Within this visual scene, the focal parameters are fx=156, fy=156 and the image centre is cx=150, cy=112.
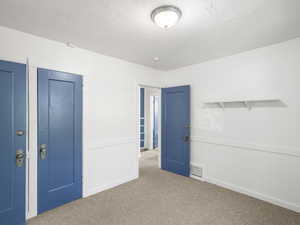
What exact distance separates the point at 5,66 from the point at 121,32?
1512 mm

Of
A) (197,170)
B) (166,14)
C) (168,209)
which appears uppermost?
(166,14)

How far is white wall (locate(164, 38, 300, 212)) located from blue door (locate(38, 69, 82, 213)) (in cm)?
248

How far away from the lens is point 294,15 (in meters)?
1.79

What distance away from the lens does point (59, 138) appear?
247 centimetres

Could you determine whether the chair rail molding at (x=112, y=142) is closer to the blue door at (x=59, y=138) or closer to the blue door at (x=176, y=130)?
the blue door at (x=59, y=138)

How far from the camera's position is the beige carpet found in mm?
2158

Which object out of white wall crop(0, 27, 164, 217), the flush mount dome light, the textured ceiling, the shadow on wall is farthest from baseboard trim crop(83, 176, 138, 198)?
the flush mount dome light

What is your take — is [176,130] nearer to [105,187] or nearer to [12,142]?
[105,187]

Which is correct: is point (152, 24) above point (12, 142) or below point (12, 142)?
above

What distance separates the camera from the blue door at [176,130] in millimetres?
3658

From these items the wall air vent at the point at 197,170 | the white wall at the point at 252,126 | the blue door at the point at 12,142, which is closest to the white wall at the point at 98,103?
the blue door at the point at 12,142

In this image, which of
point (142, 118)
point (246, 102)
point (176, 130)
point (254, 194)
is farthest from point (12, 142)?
point (142, 118)

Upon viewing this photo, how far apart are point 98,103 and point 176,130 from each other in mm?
1974

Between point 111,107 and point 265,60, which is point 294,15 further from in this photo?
point 111,107
